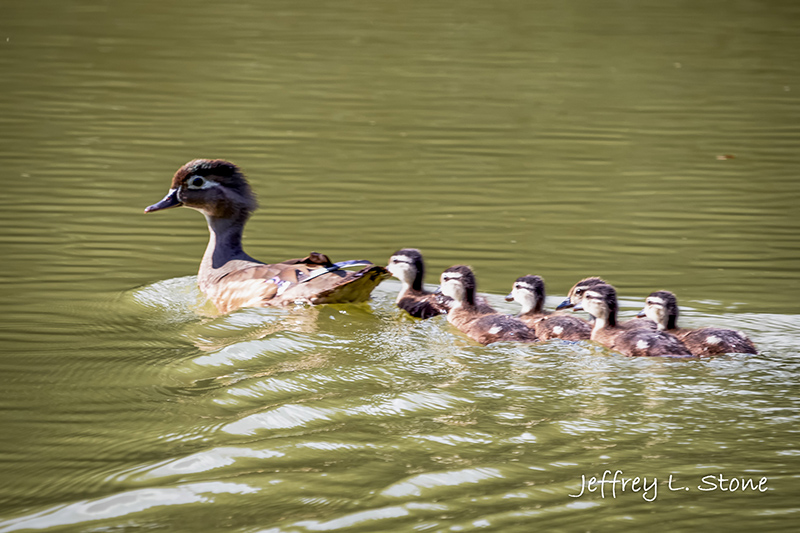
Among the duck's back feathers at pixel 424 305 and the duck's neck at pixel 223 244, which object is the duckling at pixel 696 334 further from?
the duck's neck at pixel 223 244

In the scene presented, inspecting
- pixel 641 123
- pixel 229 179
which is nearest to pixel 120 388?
pixel 229 179

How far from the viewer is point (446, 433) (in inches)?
177

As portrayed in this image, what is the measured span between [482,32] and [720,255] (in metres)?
12.0

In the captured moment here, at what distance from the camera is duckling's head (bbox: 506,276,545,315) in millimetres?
6359

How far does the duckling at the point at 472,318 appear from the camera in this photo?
231 inches

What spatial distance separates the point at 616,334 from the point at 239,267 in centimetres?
280

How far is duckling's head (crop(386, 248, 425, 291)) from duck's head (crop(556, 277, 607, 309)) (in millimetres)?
985

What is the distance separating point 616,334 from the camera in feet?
19.1

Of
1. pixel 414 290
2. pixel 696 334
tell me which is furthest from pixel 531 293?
pixel 696 334

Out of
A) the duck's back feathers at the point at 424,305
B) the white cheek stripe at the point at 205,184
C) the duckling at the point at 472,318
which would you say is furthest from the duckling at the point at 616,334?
the white cheek stripe at the point at 205,184

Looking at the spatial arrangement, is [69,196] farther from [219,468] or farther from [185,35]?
[185,35]

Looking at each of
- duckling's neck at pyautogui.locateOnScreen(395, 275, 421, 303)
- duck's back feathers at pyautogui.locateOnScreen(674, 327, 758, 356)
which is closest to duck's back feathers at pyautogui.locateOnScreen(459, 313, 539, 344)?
duck's back feathers at pyautogui.locateOnScreen(674, 327, 758, 356)

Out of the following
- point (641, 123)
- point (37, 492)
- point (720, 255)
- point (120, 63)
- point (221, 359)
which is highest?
point (120, 63)

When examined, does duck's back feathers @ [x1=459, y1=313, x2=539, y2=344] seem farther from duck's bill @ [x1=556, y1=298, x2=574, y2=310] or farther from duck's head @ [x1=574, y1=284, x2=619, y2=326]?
duck's bill @ [x1=556, y1=298, x2=574, y2=310]
